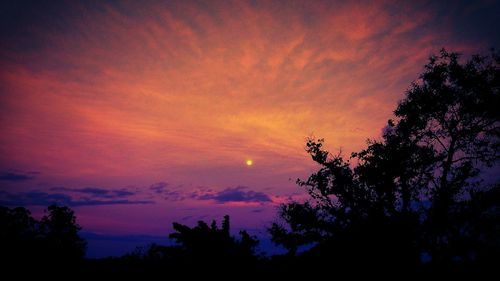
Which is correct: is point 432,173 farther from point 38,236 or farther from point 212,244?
point 38,236

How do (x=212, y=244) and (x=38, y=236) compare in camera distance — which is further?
(x=38, y=236)

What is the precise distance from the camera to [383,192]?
847 inches

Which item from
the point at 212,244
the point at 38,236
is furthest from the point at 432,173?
the point at 38,236

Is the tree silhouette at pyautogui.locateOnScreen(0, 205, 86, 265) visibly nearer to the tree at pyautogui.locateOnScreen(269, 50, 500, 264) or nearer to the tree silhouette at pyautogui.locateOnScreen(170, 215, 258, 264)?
the tree silhouette at pyautogui.locateOnScreen(170, 215, 258, 264)

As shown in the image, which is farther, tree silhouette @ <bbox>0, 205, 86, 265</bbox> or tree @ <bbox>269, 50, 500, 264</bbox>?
tree @ <bbox>269, 50, 500, 264</bbox>

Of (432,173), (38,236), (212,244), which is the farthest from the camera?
(38,236)

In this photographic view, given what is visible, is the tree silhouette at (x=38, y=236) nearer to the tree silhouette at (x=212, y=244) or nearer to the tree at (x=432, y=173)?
the tree silhouette at (x=212, y=244)

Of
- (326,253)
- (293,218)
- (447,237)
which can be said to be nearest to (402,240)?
(326,253)

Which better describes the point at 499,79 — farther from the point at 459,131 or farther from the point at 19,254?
the point at 19,254

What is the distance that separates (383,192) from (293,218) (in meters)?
6.55

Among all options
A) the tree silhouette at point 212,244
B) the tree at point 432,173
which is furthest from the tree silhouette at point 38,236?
the tree at point 432,173

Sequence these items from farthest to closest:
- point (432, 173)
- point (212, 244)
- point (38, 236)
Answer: point (38, 236) → point (432, 173) → point (212, 244)

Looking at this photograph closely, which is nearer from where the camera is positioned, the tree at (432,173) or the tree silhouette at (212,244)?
the tree silhouette at (212,244)

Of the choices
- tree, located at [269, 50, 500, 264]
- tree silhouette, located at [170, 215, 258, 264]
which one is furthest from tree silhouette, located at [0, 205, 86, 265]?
tree, located at [269, 50, 500, 264]
